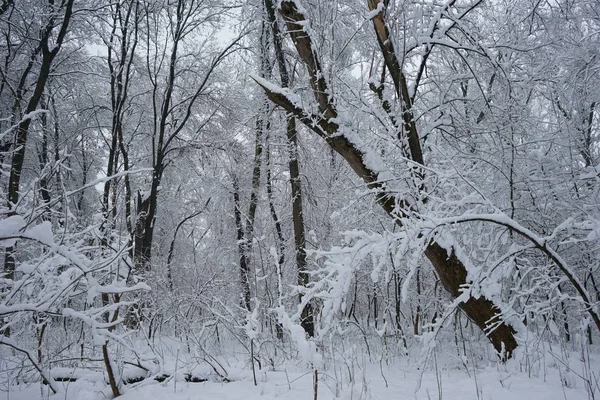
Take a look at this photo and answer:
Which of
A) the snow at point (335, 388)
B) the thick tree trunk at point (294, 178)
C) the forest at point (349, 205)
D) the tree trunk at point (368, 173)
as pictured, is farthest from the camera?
the thick tree trunk at point (294, 178)

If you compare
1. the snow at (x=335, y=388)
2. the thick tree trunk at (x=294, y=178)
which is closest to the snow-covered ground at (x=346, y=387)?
the snow at (x=335, y=388)

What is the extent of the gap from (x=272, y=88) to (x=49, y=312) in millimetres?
3222

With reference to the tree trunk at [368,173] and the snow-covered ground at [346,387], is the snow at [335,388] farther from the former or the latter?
the tree trunk at [368,173]

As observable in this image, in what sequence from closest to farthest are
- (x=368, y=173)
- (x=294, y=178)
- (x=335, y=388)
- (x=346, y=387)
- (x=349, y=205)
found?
(x=335, y=388) → (x=346, y=387) → (x=349, y=205) → (x=368, y=173) → (x=294, y=178)

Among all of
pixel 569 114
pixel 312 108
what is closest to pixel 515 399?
pixel 312 108

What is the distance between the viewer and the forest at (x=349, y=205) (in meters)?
2.90

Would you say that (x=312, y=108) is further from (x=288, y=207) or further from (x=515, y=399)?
(x=288, y=207)

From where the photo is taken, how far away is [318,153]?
37.9ft

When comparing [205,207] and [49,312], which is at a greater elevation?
[205,207]

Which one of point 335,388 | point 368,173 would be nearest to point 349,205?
point 368,173

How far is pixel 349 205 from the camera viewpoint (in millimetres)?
3857

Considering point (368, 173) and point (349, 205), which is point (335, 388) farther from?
point (368, 173)

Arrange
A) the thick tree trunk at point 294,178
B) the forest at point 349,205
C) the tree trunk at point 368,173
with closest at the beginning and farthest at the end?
the forest at point 349,205
the tree trunk at point 368,173
the thick tree trunk at point 294,178

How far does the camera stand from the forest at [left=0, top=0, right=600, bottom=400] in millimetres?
2900
